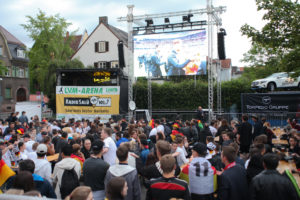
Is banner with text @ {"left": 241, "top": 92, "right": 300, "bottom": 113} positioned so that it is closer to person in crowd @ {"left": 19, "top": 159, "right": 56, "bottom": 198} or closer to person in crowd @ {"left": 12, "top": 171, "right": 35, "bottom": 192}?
person in crowd @ {"left": 19, "top": 159, "right": 56, "bottom": 198}

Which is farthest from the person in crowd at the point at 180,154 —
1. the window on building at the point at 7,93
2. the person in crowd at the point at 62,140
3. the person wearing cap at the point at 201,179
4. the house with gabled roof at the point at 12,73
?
the window on building at the point at 7,93

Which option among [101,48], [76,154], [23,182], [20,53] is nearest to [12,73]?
[20,53]

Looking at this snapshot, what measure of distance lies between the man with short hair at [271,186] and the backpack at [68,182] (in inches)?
103

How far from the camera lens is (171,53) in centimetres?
1714

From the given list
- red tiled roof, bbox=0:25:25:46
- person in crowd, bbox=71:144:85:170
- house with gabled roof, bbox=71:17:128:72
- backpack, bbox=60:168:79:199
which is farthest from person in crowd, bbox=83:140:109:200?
red tiled roof, bbox=0:25:25:46

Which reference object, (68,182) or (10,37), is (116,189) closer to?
(68,182)

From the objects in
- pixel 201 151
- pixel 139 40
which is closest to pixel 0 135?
pixel 201 151

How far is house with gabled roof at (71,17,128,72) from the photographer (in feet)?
103

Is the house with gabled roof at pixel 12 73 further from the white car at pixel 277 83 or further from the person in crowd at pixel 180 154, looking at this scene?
the person in crowd at pixel 180 154

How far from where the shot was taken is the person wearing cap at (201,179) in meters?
3.64

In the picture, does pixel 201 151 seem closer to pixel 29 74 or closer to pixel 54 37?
pixel 54 37

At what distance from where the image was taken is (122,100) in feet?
63.1

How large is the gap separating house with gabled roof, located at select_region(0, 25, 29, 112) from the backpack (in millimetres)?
35262

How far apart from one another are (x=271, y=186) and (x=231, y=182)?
0.54 meters
